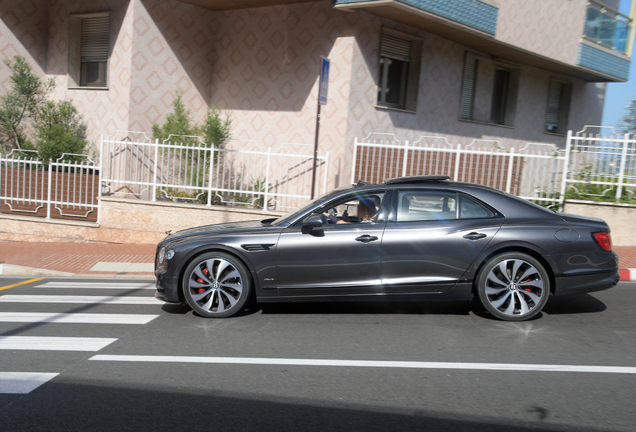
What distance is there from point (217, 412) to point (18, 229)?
1097 centimetres

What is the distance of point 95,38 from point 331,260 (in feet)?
36.5

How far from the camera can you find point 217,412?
3.83 metres

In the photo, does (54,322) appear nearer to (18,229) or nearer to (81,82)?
(18,229)

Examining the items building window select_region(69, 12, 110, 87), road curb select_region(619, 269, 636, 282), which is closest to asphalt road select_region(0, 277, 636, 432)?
road curb select_region(619, 269, 636, 282)

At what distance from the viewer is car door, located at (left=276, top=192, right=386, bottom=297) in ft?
19.7

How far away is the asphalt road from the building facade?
709cm

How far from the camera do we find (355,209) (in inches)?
249

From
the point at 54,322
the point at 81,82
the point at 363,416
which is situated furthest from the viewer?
the point at 81,82

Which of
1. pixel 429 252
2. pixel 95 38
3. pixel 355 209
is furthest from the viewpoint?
pixel 95 38

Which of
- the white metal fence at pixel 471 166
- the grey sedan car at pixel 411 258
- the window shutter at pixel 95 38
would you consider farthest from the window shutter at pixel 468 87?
the grey sedan car at pixel 411 258

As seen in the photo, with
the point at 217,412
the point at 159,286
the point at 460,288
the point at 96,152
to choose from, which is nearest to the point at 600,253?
the point at 460,288

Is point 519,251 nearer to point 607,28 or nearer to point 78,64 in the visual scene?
point 78,64

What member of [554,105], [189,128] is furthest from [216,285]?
[554,105]

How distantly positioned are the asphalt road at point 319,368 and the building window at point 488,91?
939cm
